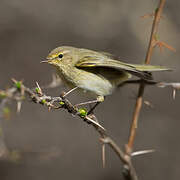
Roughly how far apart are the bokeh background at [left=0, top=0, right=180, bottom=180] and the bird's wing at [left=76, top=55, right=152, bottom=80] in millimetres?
2885

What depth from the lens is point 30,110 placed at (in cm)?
846

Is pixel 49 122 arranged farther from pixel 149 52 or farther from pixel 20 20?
pixel 149 52

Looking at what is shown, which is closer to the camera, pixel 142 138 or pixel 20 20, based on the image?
pixel 142 138

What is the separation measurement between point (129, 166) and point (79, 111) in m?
0.90

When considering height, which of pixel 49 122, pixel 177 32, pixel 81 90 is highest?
pixel 177 32

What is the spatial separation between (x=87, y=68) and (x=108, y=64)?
46cm

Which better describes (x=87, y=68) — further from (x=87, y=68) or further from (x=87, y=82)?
(x=87, y=82)

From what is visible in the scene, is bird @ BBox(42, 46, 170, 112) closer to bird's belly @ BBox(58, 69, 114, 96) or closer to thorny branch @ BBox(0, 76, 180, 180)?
bird's belly @ BBox(58, 69, 114, 96)

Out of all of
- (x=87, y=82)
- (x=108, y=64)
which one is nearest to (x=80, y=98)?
(x=87, y=82)

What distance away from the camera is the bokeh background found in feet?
25.4

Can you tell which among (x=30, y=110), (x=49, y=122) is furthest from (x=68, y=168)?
(x=30, y=110)

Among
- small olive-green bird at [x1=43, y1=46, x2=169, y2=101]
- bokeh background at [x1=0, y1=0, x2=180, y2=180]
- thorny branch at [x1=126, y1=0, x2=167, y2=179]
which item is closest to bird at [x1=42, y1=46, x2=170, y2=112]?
small olive-green bird at [x1=43, y1=46, x2=169, y2=101]

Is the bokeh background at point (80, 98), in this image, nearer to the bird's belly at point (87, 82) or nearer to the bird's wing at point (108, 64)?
the bird's belly at point (87, 82)

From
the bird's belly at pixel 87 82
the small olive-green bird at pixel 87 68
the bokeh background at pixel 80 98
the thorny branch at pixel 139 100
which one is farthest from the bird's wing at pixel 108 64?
the bokeh background at pixel 80 98
